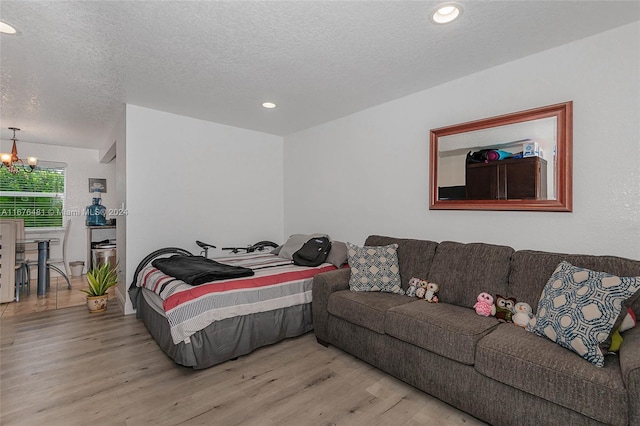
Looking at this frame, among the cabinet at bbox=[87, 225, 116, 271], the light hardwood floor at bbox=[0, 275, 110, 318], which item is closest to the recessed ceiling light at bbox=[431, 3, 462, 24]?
the light hardwood floor at bbox=[0, 275, 110, 318]

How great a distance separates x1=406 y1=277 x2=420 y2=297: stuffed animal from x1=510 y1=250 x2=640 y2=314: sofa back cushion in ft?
2.29

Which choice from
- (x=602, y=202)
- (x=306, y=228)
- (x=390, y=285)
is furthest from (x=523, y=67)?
(x=306, y=228)

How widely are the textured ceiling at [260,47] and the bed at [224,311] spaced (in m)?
1.89

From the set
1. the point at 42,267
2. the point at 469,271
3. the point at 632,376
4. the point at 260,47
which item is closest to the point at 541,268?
the point at 469,271

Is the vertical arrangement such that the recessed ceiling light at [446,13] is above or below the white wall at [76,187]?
above

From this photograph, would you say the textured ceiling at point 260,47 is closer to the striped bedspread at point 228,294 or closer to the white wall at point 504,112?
the white wall at point 504,112

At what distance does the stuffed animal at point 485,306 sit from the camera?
7.18 ft

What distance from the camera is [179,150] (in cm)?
405

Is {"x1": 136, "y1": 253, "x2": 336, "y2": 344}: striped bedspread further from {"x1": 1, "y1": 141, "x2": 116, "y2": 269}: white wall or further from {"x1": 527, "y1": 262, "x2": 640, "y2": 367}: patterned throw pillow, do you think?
{"x1": 1, "y1": 141, "x2": 116, "y2": 269}: white wall

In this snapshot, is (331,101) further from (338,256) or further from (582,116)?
(582,116)

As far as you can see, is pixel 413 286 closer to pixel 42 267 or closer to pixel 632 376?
pixel 632 376

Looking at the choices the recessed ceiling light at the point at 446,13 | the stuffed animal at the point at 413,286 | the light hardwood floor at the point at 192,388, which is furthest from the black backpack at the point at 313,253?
the recessed ceiling light at the point at 446,13

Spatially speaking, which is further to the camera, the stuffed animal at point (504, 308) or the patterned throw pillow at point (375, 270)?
the patterned throw pillow at point (375, 270)

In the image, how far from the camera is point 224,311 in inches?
101
